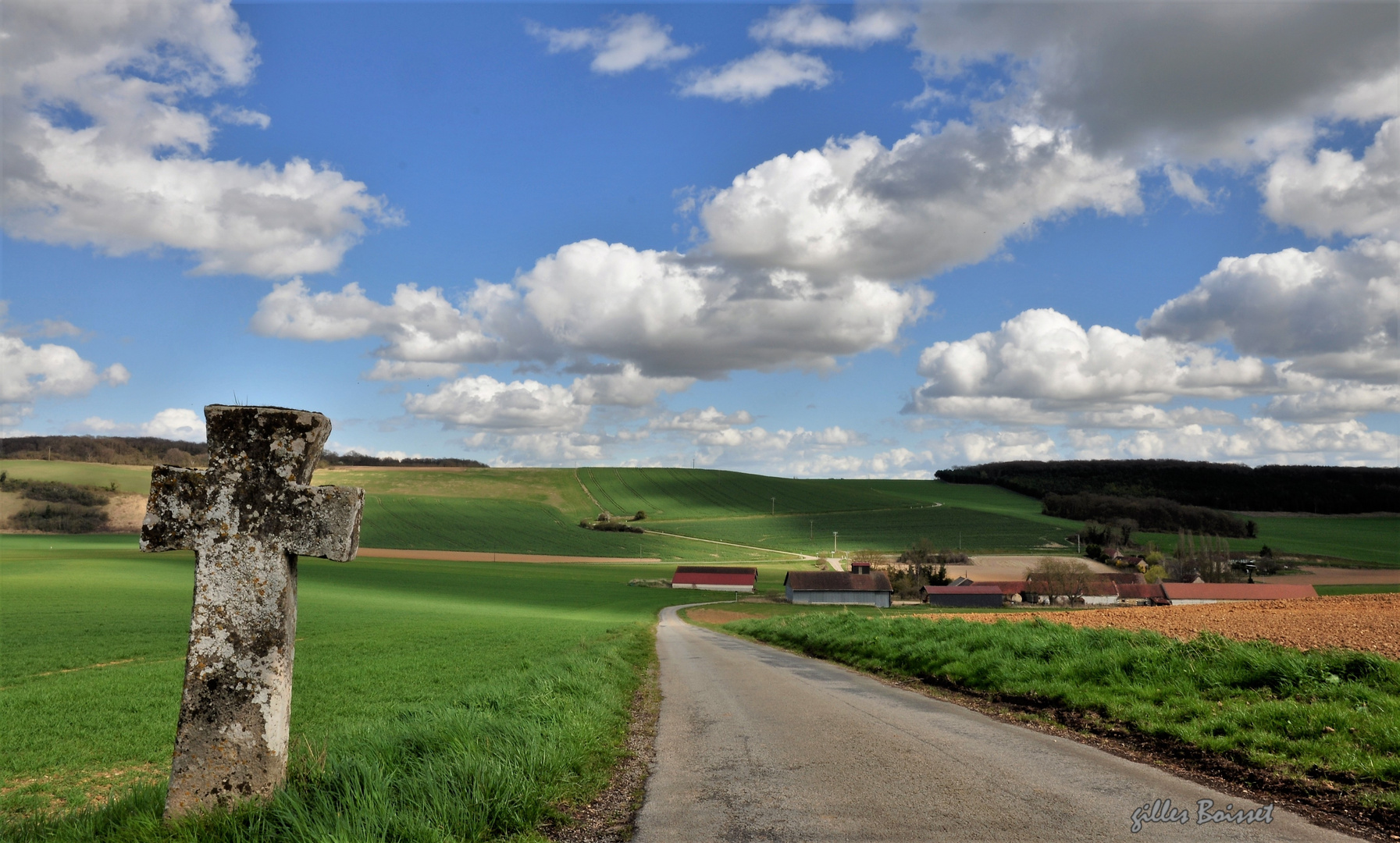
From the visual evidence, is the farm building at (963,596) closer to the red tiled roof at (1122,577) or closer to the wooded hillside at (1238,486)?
the red tiled roof at (1122,577)

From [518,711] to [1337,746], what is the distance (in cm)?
854

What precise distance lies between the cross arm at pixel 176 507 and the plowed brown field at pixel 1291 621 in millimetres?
13711

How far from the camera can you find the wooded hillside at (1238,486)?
16062 centimetres

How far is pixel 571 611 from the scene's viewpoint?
60781mm

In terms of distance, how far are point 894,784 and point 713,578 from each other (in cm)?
8663

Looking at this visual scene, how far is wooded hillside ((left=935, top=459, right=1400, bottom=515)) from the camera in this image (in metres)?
161

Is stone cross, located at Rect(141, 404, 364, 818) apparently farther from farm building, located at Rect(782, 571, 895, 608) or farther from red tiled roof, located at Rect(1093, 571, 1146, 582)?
red tiled roof, located at Rect(1093, 571, 1146, 582)

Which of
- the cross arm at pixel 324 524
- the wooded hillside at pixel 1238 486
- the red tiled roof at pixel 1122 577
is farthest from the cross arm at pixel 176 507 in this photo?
the wooded hillside at pixel 1238 486

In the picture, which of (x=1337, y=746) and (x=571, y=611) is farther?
(x=571, y=611)

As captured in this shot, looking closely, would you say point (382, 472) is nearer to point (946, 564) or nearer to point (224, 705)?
point (946, 564)

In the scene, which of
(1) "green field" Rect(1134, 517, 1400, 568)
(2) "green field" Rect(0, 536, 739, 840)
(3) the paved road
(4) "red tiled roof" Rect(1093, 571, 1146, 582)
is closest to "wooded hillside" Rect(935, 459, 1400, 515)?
(1) "green field" Rect(1134, 517, 1400, 568)

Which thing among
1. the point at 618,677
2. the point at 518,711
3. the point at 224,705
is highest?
the point at 224,705

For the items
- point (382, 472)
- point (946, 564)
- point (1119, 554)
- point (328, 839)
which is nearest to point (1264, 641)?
point (328, 839)

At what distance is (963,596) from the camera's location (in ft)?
284
